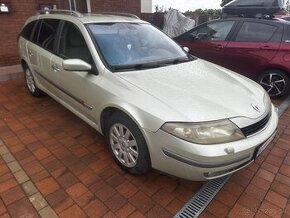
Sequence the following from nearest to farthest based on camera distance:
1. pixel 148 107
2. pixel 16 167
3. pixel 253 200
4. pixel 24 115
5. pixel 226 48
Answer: pixel 148 107
pixel 253 200
pixel 16 167
pixel 24 115
pixel 226 48

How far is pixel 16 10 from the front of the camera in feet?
19.9

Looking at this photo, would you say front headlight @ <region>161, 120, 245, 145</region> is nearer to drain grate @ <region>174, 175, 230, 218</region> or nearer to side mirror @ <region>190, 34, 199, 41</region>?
drain grate @ <region>174, 175, 230, 218</region>

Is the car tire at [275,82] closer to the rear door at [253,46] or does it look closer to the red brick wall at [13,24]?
the rear door at [253,46]

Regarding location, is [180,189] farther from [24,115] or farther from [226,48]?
[226,48]

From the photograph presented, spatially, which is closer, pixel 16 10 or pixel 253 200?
pixel 253 200

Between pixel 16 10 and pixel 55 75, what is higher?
pixel 16 10

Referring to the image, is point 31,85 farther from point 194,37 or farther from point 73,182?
point 194,37

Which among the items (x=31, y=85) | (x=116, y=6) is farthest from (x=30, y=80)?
Result: (x=116, y=6)

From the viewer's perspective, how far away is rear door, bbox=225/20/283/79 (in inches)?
193

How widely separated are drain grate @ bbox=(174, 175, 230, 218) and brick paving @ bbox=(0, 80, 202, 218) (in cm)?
6

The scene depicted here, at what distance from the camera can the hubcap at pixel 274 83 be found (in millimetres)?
4863

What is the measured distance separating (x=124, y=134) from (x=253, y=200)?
138 cm

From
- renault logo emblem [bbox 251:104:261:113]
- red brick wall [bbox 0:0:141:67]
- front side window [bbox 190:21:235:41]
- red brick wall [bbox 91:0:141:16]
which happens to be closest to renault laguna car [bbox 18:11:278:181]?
renault logo emblem [bbox 251:104:261:113]

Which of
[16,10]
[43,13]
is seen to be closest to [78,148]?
[43,13]
